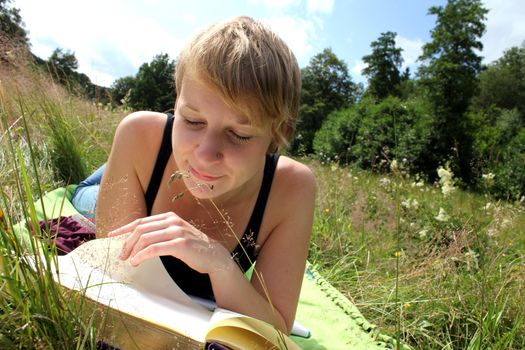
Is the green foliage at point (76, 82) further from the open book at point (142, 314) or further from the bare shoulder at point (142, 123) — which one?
the open book at point (142, 314)

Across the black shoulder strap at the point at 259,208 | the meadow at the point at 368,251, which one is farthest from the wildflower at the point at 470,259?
the black shoulder strap at the point at 259,208

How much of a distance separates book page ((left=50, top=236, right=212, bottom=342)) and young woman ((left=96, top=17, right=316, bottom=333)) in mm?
51

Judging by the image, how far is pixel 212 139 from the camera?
53.9 inches

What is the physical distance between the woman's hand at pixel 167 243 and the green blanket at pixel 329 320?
982 mm

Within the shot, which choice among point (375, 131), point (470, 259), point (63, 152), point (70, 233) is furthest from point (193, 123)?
point (375, 131)

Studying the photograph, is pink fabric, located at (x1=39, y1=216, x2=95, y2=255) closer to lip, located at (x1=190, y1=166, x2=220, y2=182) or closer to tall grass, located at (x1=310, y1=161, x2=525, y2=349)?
lip, located at (x1=190, y1=166, x2=220, y2=182)

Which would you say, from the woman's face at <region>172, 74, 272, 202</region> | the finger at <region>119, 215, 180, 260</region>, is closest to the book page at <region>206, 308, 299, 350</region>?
the finger at <region>119, 215, 180, 260</region>

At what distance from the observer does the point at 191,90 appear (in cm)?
142

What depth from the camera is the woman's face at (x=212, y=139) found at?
4.49ft

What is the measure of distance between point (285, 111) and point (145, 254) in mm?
781

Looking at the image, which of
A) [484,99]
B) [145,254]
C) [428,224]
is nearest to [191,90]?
[145,254]

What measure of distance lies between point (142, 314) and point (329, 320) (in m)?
1.77

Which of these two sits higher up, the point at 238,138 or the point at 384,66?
the point at 384,66

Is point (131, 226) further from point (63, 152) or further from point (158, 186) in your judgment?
point (63, 152)
